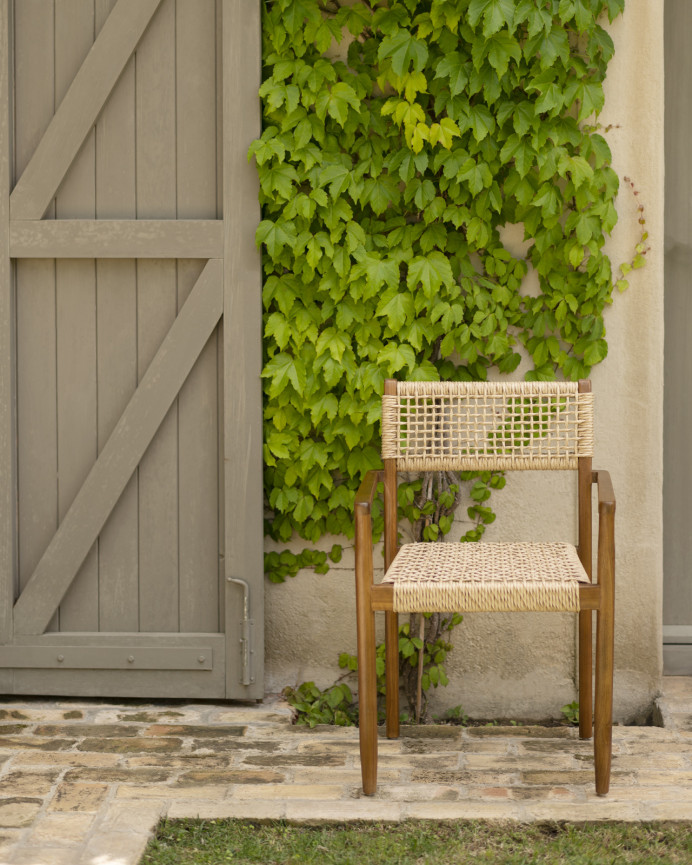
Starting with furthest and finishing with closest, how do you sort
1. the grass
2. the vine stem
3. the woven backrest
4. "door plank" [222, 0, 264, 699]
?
the vine stem → "door plank" [222, 0, 264, 699] → the woven backrest → the grass

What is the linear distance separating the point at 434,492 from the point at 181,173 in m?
1.23

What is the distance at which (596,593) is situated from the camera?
89.3 inches

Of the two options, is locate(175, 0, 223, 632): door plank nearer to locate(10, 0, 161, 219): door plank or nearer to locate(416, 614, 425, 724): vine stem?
locate(10, 0, 161, 219): door plank

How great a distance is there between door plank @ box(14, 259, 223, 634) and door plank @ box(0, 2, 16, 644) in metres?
0.06

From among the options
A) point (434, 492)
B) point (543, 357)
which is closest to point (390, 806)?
point (434, 492)

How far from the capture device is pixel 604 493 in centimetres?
246


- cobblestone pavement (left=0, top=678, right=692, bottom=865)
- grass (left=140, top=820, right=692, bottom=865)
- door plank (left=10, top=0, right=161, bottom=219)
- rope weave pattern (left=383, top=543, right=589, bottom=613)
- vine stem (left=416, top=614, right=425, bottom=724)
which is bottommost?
grass (left=140, top=820, right=692, bottom=865)

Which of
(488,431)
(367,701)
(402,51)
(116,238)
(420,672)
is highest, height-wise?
(402,51)

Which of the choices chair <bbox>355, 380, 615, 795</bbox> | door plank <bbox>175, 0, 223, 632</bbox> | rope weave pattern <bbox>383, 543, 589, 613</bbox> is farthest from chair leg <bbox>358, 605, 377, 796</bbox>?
door plank <bbox>175, 0, 223, 632</bbox>

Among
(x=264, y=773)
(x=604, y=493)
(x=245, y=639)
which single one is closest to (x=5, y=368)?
(x=245, y=639)

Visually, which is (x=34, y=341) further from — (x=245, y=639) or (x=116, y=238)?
(x=245, y=639)

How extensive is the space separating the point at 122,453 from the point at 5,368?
17.1 inches

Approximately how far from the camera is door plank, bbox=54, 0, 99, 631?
9.98 feet

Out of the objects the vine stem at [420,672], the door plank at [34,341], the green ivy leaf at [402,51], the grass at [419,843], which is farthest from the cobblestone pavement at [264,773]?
the green ivy leaf at [402,51]
